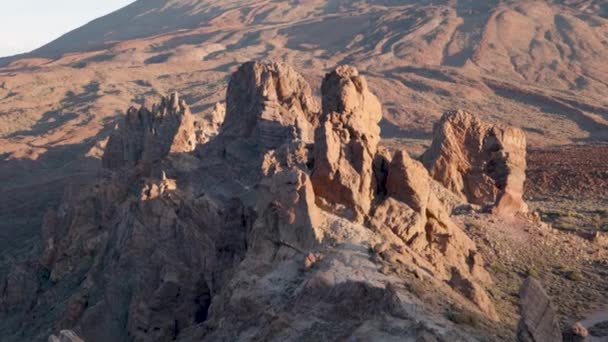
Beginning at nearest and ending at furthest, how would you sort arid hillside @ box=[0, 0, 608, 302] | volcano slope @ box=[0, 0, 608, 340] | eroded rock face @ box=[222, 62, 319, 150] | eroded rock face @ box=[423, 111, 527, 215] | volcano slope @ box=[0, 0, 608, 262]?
eroded rock face @ box=[222, 62, 319, 150], eroded rock face @ box=[423, 111, 527, 215], volcano slope @ box=[0, 0, 608, 340], arid hillside @ box=[0, 0, 608, 302], volcano slope @ box=[0, 0, 608, 262]

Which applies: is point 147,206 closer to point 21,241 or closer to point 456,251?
point 456,251

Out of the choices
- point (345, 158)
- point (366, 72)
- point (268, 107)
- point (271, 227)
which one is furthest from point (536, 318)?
point (366, 72)

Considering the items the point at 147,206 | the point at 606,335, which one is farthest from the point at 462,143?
the point at 606,335

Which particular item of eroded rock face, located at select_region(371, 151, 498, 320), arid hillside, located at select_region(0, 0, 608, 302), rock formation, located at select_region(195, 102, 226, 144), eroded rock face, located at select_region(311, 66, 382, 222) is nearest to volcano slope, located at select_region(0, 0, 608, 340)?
arid hillside, located at select_region(0, 0, 608, 302)

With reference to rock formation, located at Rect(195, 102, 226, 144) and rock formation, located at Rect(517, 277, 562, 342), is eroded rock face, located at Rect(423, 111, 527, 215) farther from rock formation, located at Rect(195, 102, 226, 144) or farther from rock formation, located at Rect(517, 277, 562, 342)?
rock formation, located at Rect(517, 277, 562, 342)

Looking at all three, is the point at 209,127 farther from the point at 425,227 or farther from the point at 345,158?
the point at 425,227

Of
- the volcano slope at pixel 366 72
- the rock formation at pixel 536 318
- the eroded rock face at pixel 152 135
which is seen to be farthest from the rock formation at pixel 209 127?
the rock formation at pixel 536 318
